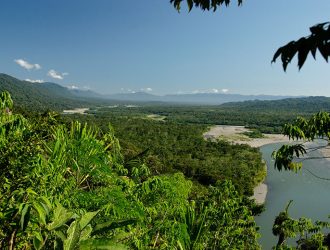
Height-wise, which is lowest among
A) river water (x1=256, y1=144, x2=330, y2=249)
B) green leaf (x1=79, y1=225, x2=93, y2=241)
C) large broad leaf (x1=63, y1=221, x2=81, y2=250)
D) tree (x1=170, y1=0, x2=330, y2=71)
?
river water (x1=256, y1=144, x2=330, y2=249)

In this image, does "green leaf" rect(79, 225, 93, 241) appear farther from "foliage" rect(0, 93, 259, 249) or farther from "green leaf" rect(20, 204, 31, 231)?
"green leaf" rect(20, 204, 31, 231)

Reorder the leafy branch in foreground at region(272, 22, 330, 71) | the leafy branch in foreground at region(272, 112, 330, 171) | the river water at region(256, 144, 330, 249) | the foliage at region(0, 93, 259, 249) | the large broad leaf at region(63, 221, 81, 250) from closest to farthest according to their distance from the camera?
the leafy branch in foreground at region(272, 22, 330, 71) < the large broad leaf at region(63, 221, 81, 250) < the foliage at region(0, 93, 259, 249) < the leafy branch in foreground at region(272, 112, 330, 171) < the river water at region(256, 144, 330, 249)

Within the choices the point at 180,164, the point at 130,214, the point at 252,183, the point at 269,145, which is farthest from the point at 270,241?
the point at 269,145

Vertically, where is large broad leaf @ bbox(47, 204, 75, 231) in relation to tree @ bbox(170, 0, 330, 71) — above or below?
below

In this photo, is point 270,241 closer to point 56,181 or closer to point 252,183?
point 252,183

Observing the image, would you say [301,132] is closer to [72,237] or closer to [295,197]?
[72,237]

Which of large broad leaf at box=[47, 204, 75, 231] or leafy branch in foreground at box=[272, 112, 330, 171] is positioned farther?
leafy branch in foreground at box=[272, 112, 330, 171]

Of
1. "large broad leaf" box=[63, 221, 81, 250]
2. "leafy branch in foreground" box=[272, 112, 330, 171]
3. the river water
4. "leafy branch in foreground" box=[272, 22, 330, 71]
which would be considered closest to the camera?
"leafy branch in foreground" box=[272, 22, 330, 71]

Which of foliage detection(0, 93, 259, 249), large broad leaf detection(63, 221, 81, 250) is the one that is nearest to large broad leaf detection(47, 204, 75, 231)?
foliage detection(0, 93, 259, 249)

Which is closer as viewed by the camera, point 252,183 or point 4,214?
point 4,214
